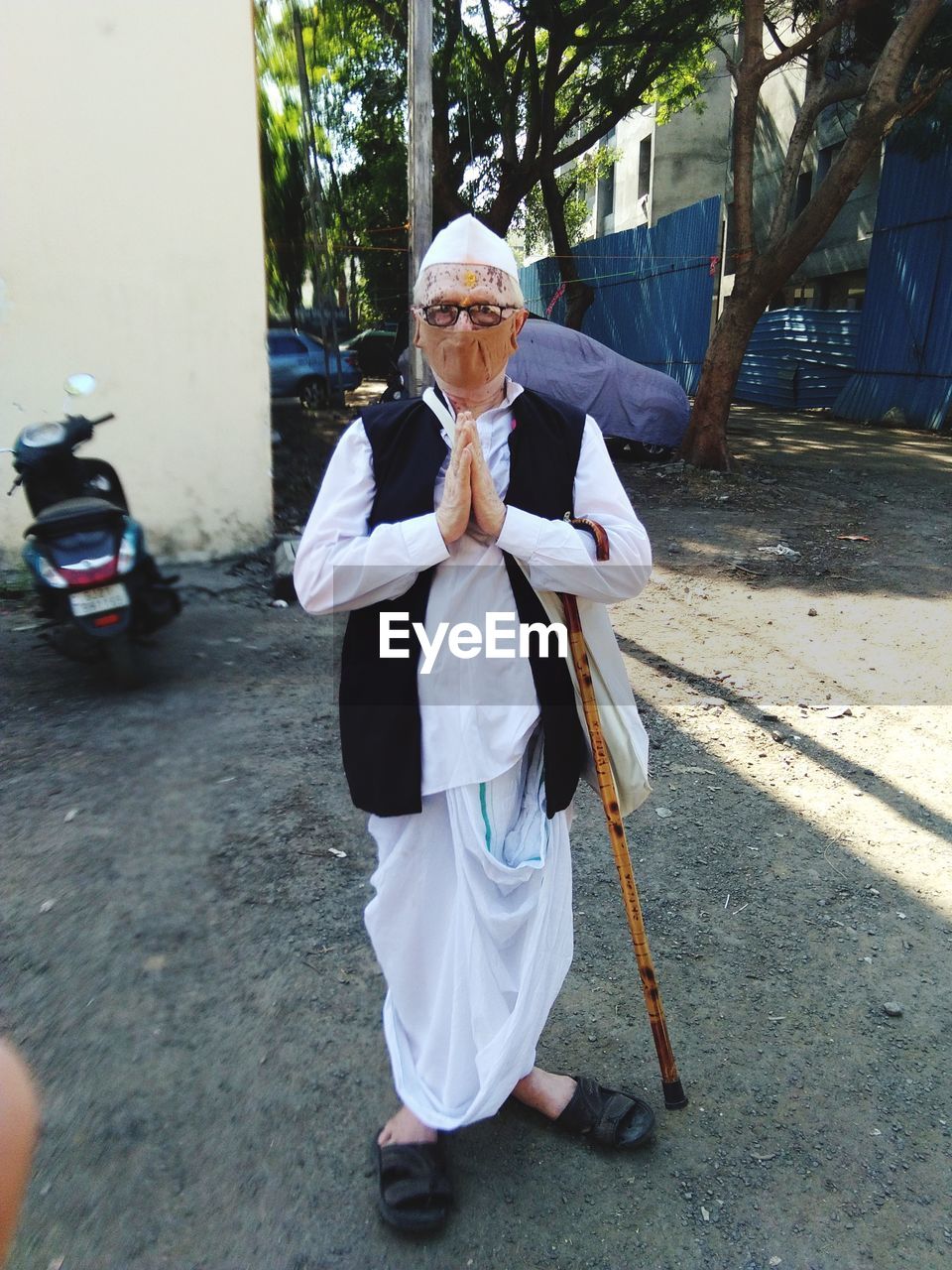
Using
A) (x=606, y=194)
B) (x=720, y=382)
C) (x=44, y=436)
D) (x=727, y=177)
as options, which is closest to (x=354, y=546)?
(x=44, y=436)

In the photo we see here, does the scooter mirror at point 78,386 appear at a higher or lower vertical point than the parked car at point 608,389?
higher

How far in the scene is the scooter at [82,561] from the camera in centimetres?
466

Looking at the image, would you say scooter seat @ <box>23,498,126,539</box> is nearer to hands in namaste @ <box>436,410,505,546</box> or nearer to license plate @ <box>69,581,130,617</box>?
license plate @ <box>69,581,130,617</box>

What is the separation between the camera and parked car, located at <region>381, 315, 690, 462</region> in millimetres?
11086

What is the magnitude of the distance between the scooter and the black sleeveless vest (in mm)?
2976

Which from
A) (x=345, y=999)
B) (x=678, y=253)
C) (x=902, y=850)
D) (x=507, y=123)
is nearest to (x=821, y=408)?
(x=678, y=253)

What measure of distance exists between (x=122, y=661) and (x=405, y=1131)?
321cm

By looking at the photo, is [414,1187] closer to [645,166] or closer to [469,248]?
[469,248]

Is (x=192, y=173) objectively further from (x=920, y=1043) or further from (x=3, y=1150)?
(x=3, y=1150)

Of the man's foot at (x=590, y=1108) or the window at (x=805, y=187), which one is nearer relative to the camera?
the man's foot at (x=590, y=1108)

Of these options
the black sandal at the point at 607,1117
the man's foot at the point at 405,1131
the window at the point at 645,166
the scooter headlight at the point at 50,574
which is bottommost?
the black sandal at the point at 607,1117

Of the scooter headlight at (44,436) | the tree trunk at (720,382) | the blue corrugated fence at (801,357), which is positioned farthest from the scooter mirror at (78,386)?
the blue corrugated fence at (801,357)

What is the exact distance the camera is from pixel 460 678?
2.06 metres

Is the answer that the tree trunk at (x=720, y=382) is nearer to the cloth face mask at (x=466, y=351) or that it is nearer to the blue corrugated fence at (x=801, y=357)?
the blue corrugated fence at (x=801, y=357)
